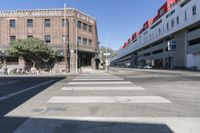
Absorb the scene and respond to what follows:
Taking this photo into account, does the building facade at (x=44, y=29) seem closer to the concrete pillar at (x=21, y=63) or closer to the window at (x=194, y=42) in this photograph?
the concrete pillar at (x=21, y=63)

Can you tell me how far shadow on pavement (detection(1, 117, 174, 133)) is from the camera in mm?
5621

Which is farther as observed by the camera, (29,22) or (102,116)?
(29,22)

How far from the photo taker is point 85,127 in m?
5.94

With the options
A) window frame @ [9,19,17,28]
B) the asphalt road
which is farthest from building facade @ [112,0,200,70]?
the asphalt road

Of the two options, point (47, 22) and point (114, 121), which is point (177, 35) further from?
point (114, 121)

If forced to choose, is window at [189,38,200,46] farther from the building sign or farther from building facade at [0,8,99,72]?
building facade at [0,8,99,72]

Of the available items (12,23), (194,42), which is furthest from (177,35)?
(12,23)

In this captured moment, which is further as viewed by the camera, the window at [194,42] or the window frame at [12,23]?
the window at [194,42]

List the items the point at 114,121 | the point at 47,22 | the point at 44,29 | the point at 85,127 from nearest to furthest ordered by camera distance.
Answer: the point at 85,127 → the point at 114,121 → the point at 44,29 → the point at 47,22

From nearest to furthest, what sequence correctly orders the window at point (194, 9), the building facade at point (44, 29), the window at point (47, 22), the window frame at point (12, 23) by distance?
the building facade at point (44, 29) → the window at point (47, 22) → the window frame at point (12, 23) → the window at point (194, 9)

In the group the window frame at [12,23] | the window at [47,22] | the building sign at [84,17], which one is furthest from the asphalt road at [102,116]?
the window frame at [12,23]

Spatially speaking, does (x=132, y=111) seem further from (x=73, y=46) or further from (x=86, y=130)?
(x=73, y=46)

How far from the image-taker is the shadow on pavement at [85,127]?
562 cm

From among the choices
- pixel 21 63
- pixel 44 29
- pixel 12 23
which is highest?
pixel 12 23
